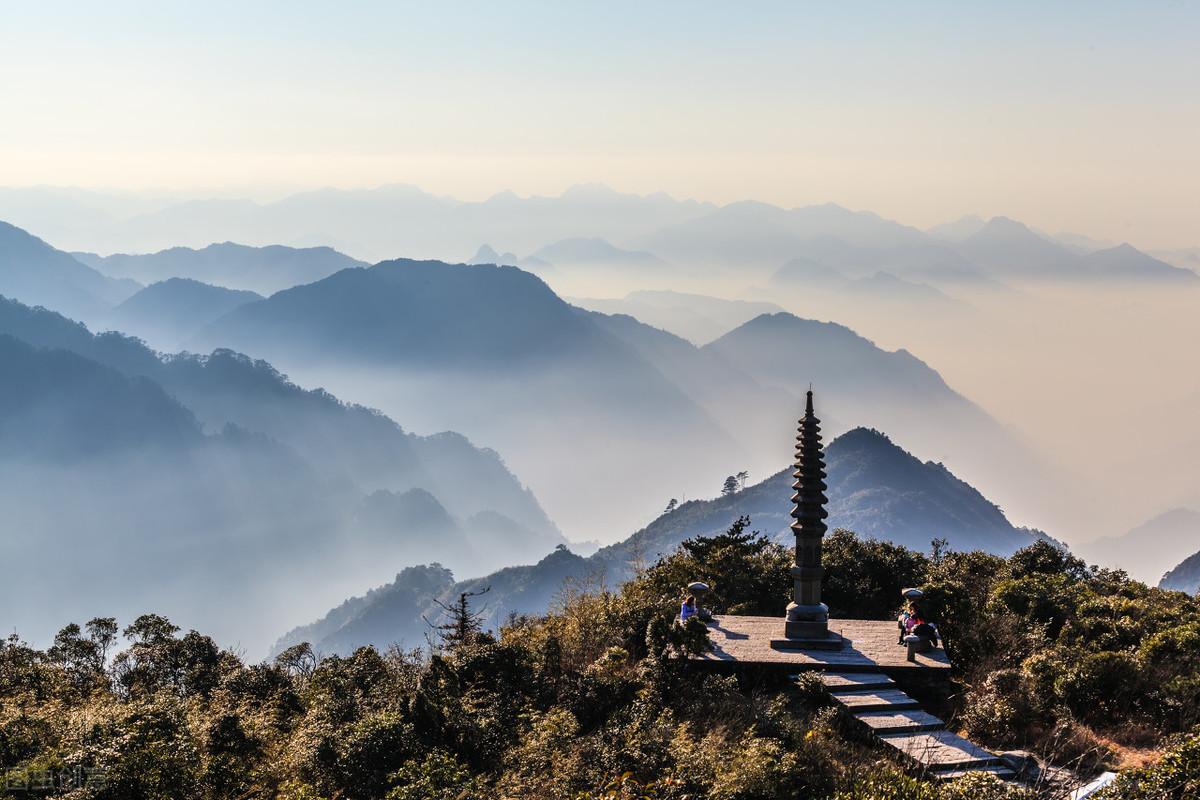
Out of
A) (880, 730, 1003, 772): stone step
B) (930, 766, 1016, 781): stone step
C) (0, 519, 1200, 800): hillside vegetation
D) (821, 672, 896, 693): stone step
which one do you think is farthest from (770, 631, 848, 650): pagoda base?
(930, 766, 1016, 781): stone step

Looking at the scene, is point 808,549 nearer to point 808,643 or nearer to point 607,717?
point 808,643

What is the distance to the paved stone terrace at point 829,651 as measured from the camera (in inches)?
1028

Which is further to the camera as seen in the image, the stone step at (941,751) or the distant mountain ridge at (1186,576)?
the distant mountain ridge at (1186,576)

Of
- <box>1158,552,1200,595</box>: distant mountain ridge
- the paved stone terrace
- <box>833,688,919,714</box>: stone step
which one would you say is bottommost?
<box>1158,552,1200,595</box>: distant mountain ridge

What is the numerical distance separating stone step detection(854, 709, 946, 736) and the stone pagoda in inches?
148

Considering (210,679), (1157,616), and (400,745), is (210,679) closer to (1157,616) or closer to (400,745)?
(400,745)

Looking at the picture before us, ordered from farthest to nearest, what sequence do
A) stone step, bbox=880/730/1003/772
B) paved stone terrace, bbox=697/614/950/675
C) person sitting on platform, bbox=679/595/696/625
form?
person sitting on platform, bbox=679/595/696/625 → paved stone terrace, bbox=697/614/950/675 → stone step, bbox=880/730/1003/772

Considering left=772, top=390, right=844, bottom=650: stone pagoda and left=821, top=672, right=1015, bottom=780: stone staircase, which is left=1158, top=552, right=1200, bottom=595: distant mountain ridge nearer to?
left=772, top=390, right=844, bottom=650: stone pagoda

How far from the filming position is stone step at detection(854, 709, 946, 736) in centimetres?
2289

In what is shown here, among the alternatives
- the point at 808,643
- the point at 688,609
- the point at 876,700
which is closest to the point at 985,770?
the point at 876,700

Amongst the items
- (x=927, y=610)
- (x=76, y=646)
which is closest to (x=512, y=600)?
(x=76, y=646)

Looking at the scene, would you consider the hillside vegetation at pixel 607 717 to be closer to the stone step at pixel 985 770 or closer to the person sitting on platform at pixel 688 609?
the person sitting on platform at pixel 688 609

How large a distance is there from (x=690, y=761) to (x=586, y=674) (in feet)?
19.5

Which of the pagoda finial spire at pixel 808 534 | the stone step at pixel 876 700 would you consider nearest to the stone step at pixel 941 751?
the stone step at pixel 876 700
